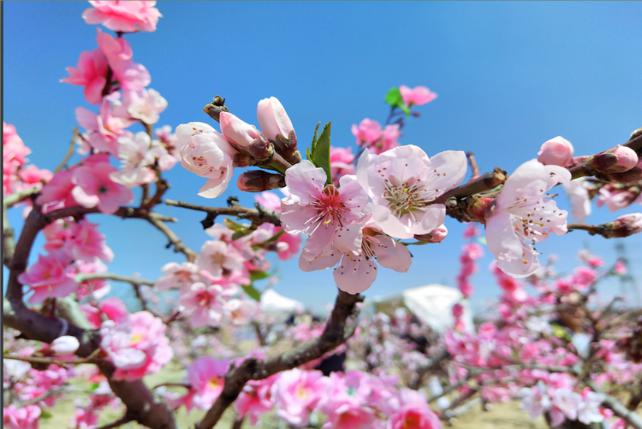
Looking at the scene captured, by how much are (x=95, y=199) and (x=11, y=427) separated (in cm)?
75

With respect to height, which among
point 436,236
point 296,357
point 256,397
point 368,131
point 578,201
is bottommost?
point 256,397

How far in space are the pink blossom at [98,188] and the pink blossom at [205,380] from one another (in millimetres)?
586

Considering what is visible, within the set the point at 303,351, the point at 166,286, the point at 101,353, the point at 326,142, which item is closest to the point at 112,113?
the point at 166,286

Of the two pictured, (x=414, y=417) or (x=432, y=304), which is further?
(x=432, y=304)

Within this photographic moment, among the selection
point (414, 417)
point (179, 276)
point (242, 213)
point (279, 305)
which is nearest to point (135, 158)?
point (179, 276)

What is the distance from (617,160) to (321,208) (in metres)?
0.33

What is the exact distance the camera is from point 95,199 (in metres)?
1.20

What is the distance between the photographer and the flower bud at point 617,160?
43 centimetres

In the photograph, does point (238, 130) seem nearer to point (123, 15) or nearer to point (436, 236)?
point (436, 236)

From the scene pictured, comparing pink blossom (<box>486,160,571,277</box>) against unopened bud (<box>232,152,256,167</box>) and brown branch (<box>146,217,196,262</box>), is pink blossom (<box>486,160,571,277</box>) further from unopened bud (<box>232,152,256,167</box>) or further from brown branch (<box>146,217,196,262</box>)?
brown branch (<box>146,217,196,262</box>)

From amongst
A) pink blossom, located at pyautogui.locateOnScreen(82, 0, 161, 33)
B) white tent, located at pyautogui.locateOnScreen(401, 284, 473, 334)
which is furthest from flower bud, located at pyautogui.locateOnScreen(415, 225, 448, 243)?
white tent, located at pyautogui.locateOnScreen(401, 284, 473, 334)

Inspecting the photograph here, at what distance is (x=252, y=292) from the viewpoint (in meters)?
1.32

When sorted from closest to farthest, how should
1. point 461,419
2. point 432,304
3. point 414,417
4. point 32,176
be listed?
point 414,417, point 32,176, point 461,419, point 432,304

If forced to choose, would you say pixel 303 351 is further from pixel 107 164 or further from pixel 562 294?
pixel 562 294
